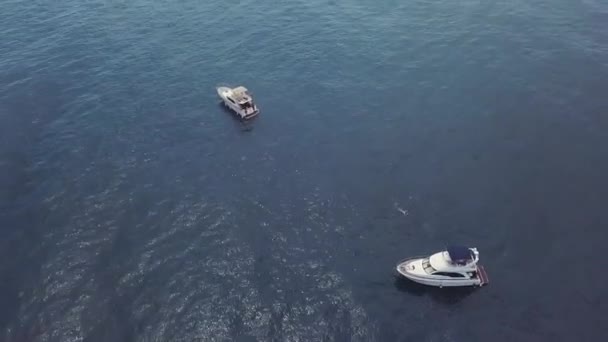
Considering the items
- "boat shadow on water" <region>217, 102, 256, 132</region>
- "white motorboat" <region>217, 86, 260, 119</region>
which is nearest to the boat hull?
"boat shadow on water" <region>217, 102, 256, 132</region>

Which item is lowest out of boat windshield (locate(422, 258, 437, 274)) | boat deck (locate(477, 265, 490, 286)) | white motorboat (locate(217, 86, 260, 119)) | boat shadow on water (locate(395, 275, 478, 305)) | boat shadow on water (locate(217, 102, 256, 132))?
boat shadow on water (locate(395, 275, 478, 305))

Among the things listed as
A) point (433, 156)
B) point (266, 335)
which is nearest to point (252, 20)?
point (433, 156)

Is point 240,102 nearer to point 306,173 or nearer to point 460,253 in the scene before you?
point 306,173

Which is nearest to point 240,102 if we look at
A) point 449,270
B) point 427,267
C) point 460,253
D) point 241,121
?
point 241,121

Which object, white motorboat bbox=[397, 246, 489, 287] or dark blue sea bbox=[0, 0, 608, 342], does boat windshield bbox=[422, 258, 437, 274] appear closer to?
white motorboat bbox=[397, 246, 489, 287]

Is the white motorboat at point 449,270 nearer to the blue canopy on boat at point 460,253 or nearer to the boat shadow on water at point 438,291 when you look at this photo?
the blue canopy on boat at point 460,253

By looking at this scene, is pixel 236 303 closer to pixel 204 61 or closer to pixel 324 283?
pixel 324 283
